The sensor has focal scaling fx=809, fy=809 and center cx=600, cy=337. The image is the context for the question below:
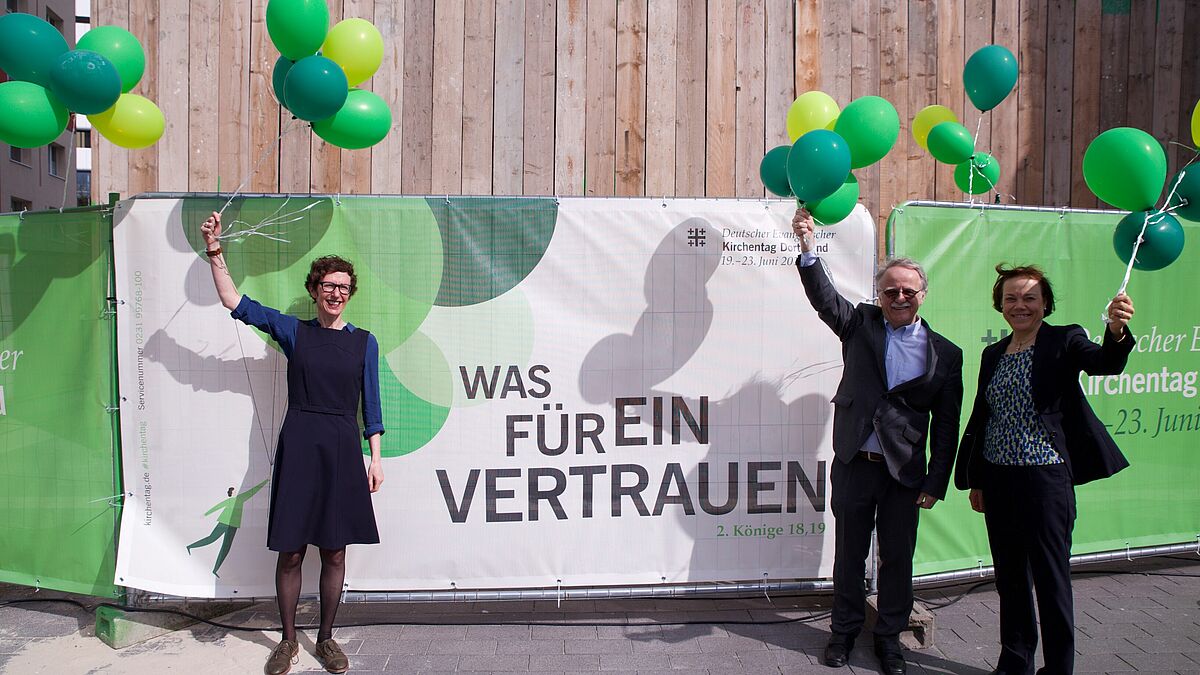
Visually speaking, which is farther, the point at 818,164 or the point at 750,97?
the point at 750,97

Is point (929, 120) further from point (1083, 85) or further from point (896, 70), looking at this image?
point (1083, 85)

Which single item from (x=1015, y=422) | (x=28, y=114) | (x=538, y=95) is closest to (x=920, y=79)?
(x=538, y=95)

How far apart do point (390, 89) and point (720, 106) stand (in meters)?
2.18

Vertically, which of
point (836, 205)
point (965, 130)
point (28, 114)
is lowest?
point (836, 205)

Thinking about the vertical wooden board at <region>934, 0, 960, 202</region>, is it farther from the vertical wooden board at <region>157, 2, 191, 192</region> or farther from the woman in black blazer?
the vertical wooden board at <region>157, 2, 191, 192</region>

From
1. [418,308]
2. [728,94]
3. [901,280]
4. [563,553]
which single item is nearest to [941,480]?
[901,280]

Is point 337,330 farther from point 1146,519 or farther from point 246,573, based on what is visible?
point 1146,519

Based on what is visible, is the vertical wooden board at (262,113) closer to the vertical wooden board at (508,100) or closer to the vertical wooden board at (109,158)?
the vertical wooden board at (109,158)

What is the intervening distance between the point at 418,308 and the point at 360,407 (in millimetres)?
543

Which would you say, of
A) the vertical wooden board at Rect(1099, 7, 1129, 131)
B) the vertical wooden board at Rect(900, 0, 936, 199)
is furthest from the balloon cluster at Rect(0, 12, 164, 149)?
the vertical wooden board at Rect(1099, 7, 1129, 131)

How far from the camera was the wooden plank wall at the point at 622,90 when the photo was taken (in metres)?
5.19

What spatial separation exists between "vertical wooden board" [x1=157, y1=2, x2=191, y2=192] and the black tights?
2891 mm

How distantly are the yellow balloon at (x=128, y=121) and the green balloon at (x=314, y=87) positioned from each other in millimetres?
739

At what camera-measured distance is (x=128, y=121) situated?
11.8ft
